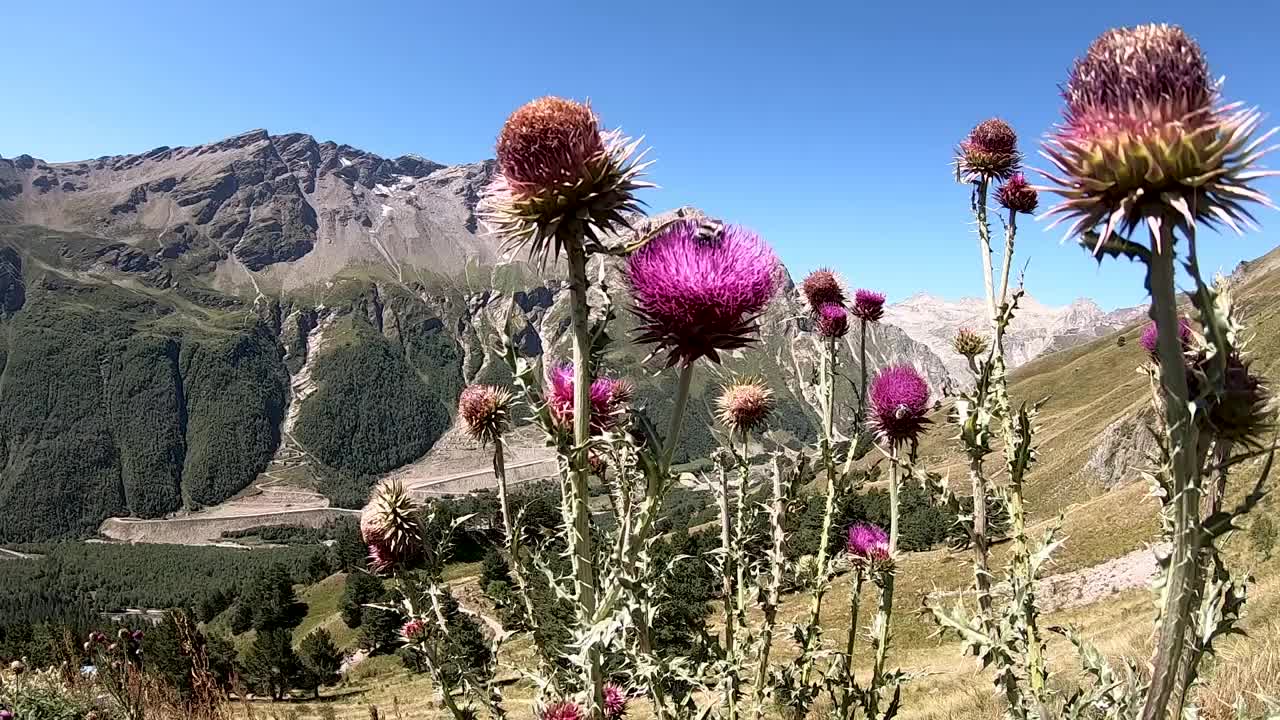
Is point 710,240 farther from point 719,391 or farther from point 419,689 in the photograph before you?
point 419,689

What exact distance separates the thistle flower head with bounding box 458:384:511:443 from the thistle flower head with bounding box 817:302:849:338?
3875 mm

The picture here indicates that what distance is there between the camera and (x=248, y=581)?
152 metres

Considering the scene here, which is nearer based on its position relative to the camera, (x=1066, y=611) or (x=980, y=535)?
(x=980, y=535)

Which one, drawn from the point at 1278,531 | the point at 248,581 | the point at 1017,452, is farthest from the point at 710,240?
the point at 248,581

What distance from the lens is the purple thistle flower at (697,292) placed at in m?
3.78

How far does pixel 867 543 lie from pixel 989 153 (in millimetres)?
4472

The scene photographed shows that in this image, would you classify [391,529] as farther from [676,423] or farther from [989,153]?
[989,153]

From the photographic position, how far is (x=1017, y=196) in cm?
727


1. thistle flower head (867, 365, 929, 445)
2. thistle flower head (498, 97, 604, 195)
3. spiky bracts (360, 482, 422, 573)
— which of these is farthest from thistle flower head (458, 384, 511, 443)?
thistle flower head (867, 365, 929, 445)

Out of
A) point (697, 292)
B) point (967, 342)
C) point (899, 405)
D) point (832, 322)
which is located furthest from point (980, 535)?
point (697, 292)

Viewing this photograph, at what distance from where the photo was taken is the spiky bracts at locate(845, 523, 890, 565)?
7.77 meters

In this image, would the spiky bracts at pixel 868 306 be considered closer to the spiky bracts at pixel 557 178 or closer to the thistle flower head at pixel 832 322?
the thistle flower head at pixel 832 322

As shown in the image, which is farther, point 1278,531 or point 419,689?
point 419,689

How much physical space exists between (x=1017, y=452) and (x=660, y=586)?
3163mm
